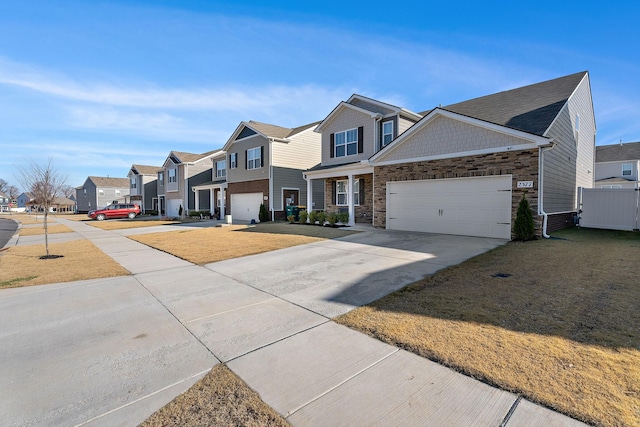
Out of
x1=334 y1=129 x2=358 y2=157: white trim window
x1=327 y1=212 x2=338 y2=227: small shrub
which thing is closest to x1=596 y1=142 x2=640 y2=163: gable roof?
x1=334 y1=129 x2=358 y2=157: white trim window

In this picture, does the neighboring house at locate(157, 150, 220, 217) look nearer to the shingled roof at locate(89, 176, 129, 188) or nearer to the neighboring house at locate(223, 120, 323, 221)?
the neighboring house at locate(223, 120, 323, 221)

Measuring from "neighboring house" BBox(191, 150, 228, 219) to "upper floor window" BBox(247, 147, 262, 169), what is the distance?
4636mm

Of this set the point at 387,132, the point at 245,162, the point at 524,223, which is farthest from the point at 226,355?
the point at 245,162

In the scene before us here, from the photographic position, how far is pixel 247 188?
2414cm

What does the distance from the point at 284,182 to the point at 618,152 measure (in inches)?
1404

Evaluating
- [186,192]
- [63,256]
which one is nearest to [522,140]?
[63,256]

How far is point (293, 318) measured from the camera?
14.3ft

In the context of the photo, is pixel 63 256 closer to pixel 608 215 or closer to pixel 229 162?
pixel 229 162

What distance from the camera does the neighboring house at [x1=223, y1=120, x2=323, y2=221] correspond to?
22109 mm

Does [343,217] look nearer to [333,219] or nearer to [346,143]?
[333,219]

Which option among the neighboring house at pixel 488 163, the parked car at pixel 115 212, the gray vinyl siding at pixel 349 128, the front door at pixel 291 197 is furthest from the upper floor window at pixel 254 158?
the parked car at pixel 115 212

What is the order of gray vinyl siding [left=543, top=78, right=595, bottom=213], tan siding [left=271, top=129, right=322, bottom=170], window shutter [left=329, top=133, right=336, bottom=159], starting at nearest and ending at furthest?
1. gray vinyl siding [left=543, top=78, right=595, bottom=213]
2. window shutter [left=329, top=133, right=336, bottom=159]
3. tan siding [left=271, top=129, right=322, bottom=170]

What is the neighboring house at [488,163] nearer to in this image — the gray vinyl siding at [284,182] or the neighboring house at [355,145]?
the neighboring house at [355,145]

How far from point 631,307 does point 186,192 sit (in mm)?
34446
